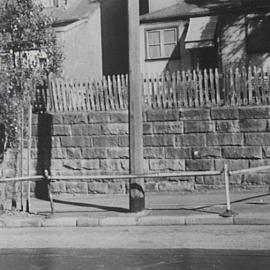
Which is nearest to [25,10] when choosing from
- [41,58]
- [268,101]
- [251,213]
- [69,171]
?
[41,58]

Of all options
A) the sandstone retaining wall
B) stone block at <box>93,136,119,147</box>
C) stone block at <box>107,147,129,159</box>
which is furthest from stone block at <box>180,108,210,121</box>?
stone block at <box>93,136,119,147</box>

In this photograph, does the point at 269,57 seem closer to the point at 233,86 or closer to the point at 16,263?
the point at 233,86

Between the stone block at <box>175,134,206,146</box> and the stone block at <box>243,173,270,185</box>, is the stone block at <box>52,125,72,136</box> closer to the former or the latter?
the stone block at <box>175,134,206,146</box>

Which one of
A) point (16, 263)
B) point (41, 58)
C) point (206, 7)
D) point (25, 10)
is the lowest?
point (16, 263)

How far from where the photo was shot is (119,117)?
12.7 m

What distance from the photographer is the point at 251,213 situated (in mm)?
9336

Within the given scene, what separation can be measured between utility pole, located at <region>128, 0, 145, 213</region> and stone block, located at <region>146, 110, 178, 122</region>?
2343mm

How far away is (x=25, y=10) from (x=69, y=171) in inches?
153

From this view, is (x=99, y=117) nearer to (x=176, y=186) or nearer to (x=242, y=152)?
(x=176, y=186)

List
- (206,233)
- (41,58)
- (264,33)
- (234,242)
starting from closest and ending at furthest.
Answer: (234,242) < (206,233) < (41,58) < (264,33)

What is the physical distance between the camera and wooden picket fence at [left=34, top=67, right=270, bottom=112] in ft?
39.5

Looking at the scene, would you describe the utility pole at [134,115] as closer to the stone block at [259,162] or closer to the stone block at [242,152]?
the stone block at [242,152]

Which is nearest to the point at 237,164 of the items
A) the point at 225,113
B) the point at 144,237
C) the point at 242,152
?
the point at 242,152

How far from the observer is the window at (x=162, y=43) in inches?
873
